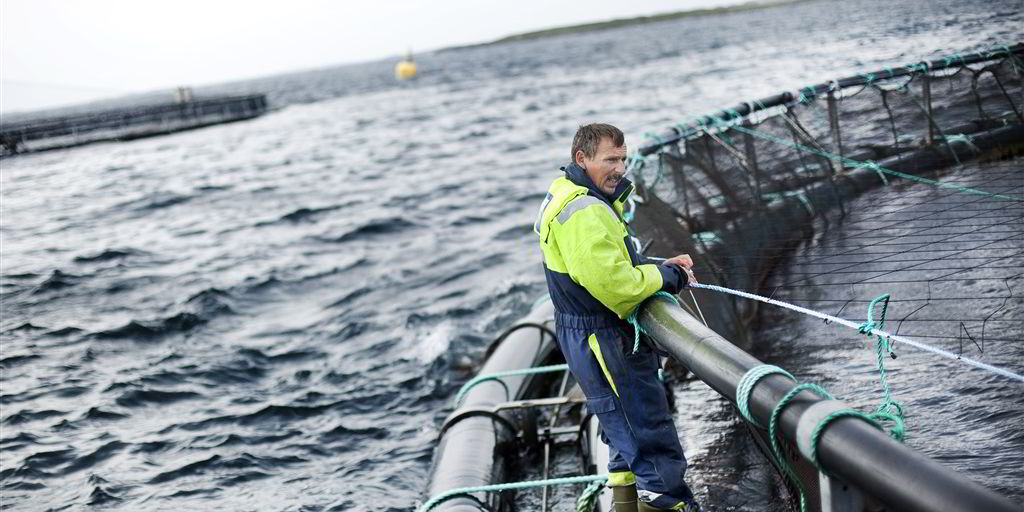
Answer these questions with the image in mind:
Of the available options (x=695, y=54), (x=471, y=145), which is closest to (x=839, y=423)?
(x=471, y=145)

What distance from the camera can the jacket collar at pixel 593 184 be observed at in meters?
3.48

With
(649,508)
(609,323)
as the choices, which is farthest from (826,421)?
(649,508)

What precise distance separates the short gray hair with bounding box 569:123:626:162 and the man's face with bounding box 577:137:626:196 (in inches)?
0.5

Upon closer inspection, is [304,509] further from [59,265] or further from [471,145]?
[471,145]

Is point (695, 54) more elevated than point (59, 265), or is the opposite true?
point (695, 54)

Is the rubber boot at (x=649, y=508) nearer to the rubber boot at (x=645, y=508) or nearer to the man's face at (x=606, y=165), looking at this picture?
the rubber boot at (x=645, y=508)

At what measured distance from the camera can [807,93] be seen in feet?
28.9

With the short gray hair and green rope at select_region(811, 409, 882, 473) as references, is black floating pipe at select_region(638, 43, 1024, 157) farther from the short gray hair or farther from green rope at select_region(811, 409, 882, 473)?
A: green rope at select_region(811, 409, 882, 473)

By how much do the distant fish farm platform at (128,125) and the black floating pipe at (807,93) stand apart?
51.4 meters

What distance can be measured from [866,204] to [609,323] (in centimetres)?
553

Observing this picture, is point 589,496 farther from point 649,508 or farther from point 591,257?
point 591,257

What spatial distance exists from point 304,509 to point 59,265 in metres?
13.6

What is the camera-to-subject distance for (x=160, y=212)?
25.2 metres

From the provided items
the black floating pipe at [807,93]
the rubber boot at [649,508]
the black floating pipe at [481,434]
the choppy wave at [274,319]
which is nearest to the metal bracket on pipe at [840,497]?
the rubber boot at [649,508]
